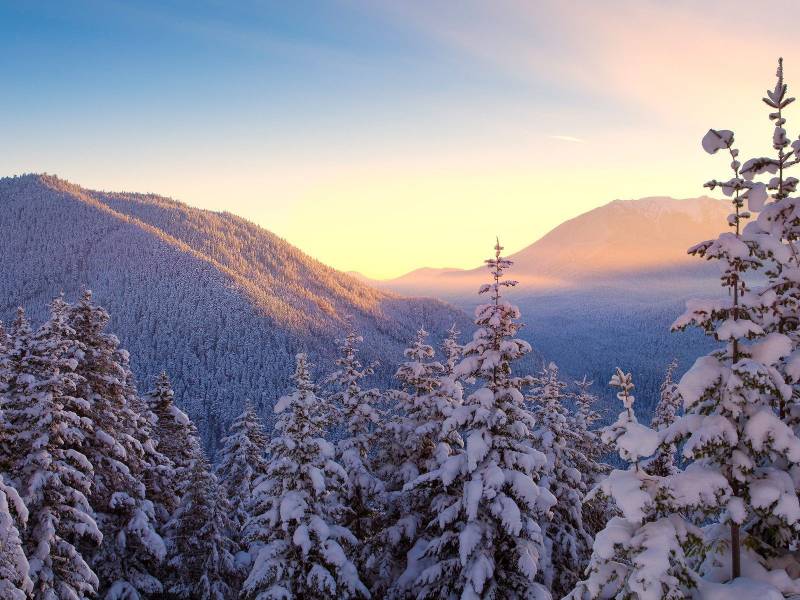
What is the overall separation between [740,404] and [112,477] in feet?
62.5

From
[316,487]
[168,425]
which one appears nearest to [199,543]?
[168,425]

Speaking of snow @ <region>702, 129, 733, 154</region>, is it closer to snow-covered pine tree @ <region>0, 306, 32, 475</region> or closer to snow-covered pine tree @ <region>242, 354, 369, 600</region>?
snow-covered pine tree @ <region>242, 354, 369, 600</region>

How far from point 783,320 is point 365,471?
14.1m

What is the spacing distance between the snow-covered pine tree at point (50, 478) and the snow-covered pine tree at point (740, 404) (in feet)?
51.7

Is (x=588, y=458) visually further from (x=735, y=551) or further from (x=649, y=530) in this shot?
(x=649, y=530)

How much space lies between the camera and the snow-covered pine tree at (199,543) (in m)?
22.8

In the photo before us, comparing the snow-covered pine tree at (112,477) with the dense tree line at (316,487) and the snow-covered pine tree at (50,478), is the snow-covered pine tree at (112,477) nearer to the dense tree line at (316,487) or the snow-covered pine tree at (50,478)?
the dense tree line at (316,487)

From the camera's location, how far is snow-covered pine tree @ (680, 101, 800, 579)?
707 cm

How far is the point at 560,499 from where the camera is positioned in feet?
70.4

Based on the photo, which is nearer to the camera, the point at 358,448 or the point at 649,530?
the point at 649,530

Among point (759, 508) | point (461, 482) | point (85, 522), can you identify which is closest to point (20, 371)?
point (85, 522)

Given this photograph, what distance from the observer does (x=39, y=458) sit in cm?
1558

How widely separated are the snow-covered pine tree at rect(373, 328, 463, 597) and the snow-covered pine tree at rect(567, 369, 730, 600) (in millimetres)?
8688

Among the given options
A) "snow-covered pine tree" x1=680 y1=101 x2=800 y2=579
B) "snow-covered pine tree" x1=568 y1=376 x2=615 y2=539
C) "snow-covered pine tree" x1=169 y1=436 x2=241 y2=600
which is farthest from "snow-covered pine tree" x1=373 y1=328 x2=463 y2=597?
"snow-covered pine tree" x1=680 y1=101 x2=800 y2=579
